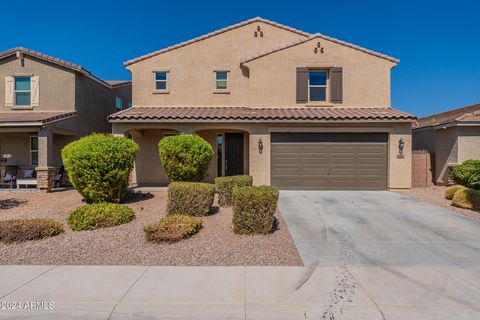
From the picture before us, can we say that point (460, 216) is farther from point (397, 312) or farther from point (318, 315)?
point (318, 315)

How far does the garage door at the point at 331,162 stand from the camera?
1327cm

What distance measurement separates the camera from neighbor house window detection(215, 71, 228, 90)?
15.6 metres

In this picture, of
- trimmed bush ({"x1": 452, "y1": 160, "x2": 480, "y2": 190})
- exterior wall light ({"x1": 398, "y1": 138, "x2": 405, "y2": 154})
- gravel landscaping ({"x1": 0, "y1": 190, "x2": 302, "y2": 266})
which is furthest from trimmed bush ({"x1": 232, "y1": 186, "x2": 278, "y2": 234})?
trimmed bush ({"x1": 452, "y1": 160, "x2": 480, "y2": 190})

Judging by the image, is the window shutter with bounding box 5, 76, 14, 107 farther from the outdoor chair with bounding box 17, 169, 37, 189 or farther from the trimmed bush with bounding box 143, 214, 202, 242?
the trimmed bush with bounding box 143, 214, 202, 242

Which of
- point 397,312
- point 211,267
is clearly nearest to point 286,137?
point 211,267

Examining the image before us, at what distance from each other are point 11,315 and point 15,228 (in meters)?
3.34

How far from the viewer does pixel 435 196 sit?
38.6 feet

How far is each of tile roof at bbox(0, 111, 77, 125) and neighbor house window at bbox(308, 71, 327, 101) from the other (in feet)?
42.8

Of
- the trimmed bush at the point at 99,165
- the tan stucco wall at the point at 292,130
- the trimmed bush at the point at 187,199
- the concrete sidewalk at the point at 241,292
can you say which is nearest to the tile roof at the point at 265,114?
the tan stucco wall at the point at 292,130

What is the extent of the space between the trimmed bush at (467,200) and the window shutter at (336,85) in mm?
6936

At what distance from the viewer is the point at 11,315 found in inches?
143

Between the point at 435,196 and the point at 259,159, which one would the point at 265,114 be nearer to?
the point at 259,159

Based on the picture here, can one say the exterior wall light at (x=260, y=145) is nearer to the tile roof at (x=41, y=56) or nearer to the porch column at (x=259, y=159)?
the porch column at (x=259, y=159)

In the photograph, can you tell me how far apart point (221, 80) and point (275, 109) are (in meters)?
3.61
